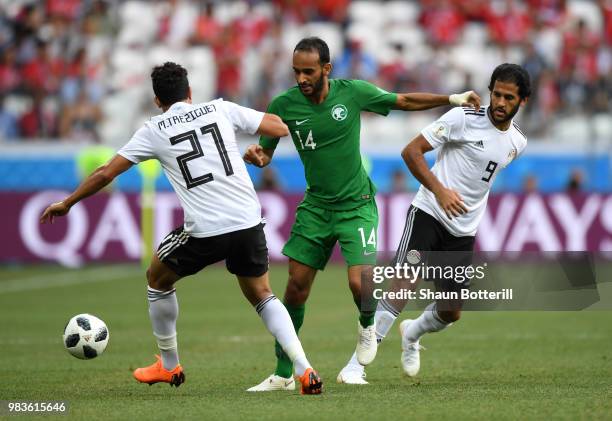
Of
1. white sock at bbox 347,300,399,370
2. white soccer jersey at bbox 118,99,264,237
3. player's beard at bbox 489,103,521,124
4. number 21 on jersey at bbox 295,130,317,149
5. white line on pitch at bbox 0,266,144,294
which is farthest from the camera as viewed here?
white line on pitch at bbox 0,266,144,294

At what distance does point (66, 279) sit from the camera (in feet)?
63.5

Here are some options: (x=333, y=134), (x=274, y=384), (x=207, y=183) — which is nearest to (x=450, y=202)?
(x=333, y=134)

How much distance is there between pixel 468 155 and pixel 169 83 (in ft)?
7.92

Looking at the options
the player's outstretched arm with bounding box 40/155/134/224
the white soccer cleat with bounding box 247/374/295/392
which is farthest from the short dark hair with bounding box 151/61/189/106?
the white soccer cleat with bounding box 247/374/295/392

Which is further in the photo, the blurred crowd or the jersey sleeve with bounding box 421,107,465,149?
the blurred crowd

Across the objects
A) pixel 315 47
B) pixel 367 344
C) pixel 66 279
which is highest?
pixel 315 47

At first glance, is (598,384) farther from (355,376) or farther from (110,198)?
(110,198)

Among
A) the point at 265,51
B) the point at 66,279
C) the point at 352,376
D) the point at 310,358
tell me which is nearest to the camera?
the point at 352,376

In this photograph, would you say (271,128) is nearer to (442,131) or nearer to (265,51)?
(442,131)

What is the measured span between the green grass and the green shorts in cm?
99

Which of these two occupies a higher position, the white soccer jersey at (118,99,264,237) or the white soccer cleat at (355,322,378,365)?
the white soccer jersey at (118,99,264,237)

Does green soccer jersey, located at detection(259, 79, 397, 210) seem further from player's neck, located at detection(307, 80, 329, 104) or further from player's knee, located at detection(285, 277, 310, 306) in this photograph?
player's knee, located at detection(285, 277, 310, 306)

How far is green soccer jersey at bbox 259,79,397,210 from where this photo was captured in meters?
8.58

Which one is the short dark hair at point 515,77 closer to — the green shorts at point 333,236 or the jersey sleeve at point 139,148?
A: the green shorts at point 333,236
